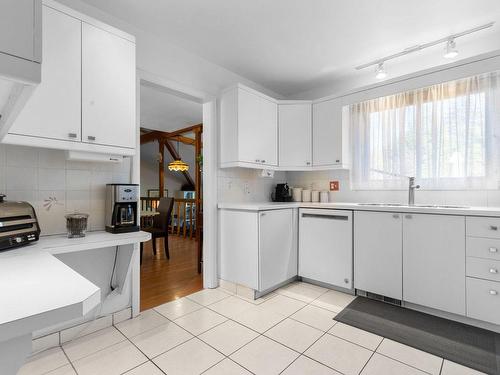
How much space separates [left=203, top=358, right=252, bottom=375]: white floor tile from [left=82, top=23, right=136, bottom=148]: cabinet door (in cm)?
162

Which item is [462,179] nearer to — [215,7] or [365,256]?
[365,256]

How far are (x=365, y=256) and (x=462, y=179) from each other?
1.21 metres

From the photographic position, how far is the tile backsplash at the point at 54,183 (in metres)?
1.68

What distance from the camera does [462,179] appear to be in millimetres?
2510

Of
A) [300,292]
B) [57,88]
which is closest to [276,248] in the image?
[300,292]

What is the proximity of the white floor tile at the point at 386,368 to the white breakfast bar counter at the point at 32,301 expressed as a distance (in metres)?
1.65

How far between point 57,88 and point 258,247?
199cm

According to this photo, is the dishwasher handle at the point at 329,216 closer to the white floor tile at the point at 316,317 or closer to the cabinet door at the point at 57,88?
the white floor tile at the point at 316,317

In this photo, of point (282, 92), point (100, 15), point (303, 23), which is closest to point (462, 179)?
point (303, 23)

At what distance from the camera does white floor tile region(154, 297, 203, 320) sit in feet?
7.47

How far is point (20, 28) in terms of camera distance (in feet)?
1.98

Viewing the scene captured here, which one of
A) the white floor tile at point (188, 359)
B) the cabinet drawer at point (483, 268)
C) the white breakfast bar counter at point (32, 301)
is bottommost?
the white floor tile at point (188, 359)

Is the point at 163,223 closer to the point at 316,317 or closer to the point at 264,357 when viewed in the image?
the point at 316,317

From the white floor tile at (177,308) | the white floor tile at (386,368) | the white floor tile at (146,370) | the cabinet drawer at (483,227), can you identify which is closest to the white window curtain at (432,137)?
the cabinet drawer at (483,227)
